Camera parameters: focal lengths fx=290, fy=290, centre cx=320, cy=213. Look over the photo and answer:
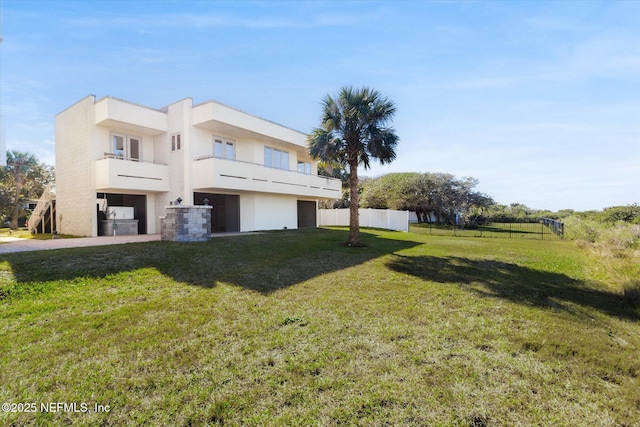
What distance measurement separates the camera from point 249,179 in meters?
18.1

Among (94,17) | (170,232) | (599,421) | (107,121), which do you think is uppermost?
(94,17)

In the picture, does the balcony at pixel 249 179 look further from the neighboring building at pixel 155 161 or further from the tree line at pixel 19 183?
the tree line at pixel 19 183

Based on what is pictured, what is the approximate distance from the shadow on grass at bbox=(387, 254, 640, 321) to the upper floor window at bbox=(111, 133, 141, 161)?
1631 centimetres

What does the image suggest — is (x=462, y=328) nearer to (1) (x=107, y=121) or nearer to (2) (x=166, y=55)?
(2) (x=166, y=55)

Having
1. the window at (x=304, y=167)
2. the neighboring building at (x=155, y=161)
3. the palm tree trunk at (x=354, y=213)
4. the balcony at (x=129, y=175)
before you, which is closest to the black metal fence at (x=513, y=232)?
the window at (x=304, y=167)

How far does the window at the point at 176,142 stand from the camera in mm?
16969

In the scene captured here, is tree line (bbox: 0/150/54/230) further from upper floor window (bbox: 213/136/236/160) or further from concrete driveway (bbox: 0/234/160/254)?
upper floor window (bbox: 213/136/236/160)

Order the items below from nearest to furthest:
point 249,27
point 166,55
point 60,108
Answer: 1. point 249,27
2. point 166,55
3. point 60,108

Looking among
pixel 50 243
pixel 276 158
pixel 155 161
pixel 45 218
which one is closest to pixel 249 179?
pixel 276 158

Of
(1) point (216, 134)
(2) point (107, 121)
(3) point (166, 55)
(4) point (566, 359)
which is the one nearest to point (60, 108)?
(2) point (107, 121)

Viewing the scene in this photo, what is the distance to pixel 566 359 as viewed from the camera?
3.96m

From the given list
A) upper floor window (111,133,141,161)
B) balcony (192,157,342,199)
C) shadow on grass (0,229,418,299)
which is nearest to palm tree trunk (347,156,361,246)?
shadow on grass (0,229,418,299)

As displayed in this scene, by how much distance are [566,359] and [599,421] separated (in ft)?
4.39

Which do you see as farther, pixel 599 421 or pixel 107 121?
pixel 107 121
